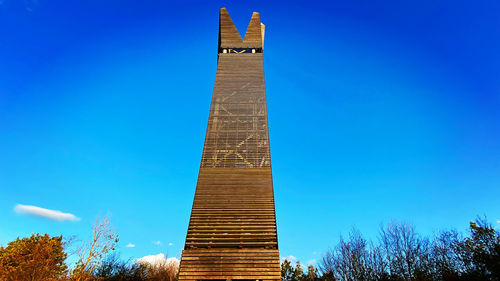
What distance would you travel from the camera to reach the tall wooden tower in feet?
43.8

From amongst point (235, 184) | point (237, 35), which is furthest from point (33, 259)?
point (237, 35)

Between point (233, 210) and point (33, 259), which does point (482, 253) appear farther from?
point (33, 259)

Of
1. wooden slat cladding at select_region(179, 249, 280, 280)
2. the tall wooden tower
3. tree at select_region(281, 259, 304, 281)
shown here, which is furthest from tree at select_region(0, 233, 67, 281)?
tree at select_region(281, 259, 304, 281)

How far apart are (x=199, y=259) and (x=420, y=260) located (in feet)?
51.0

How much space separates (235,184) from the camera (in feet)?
57.5

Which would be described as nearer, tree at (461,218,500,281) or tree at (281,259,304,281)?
tree at (461,218,500,281)

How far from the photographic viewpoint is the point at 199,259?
13469mm

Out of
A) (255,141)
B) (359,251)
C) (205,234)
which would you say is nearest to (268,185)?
(255,141)

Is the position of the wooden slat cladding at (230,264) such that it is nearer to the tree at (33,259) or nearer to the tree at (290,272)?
the tree at (33,259)

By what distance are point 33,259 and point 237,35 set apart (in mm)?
23328

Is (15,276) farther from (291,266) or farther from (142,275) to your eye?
(291,266)

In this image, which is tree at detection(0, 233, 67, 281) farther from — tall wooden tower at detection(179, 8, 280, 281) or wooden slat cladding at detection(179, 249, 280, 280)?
tall wooden tower at detection(179, 8, 280, 281)

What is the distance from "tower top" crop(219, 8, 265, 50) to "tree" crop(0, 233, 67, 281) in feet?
69.8

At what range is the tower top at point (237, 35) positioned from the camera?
26172 millimetres
